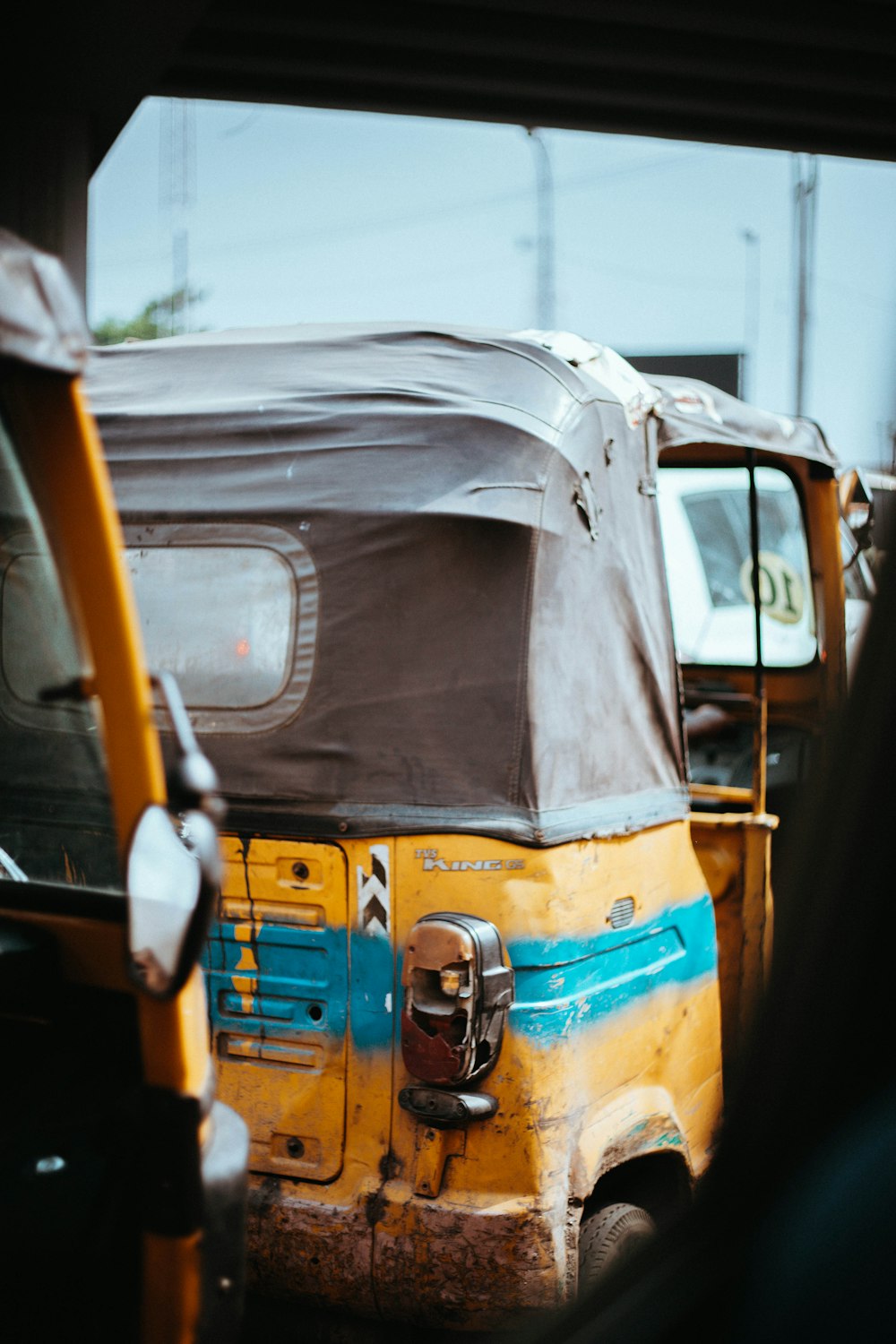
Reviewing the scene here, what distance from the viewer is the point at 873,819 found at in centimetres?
120

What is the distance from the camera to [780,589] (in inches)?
213

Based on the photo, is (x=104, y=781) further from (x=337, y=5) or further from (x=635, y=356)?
(x=635, y=356)

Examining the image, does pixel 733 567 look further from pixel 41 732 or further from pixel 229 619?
pixel 41 732

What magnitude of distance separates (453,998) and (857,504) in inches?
125

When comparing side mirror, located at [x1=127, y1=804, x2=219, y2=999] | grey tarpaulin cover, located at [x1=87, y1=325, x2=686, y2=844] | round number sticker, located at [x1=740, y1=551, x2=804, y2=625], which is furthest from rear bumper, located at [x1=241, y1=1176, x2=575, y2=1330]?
round number sticker, located at [x1=740, y1=551, x2=804, y2=625]

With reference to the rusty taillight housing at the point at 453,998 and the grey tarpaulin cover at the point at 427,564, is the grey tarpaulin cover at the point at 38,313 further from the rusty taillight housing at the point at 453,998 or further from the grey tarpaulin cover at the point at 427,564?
the rusty taillight housing at the point at 453,998

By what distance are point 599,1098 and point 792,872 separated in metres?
1.92

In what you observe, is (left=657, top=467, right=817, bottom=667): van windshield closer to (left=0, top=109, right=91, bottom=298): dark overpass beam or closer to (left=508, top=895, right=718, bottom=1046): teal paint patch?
(left=508, top=895, right=718, bottom=1046): teal paint patch

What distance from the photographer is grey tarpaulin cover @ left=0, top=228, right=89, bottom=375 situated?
166 cm

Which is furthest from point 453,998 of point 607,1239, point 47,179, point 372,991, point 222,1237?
point 47,179

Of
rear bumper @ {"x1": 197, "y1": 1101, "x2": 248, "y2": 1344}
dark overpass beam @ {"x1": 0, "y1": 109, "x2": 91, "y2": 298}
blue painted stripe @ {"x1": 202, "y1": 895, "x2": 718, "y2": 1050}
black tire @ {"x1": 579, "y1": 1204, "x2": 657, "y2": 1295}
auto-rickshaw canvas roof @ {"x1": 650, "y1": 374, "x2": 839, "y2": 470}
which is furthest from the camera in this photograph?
dark overpass beam @ {"x1": 0, "y1": 109, "x2": 91, "y2": 298}

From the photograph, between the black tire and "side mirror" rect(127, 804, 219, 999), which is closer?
"side mirror" rect(127, 804, 219, 999)

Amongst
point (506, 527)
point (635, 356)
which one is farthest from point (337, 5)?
point (506, 527)

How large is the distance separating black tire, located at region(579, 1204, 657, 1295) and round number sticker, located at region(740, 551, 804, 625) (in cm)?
288
